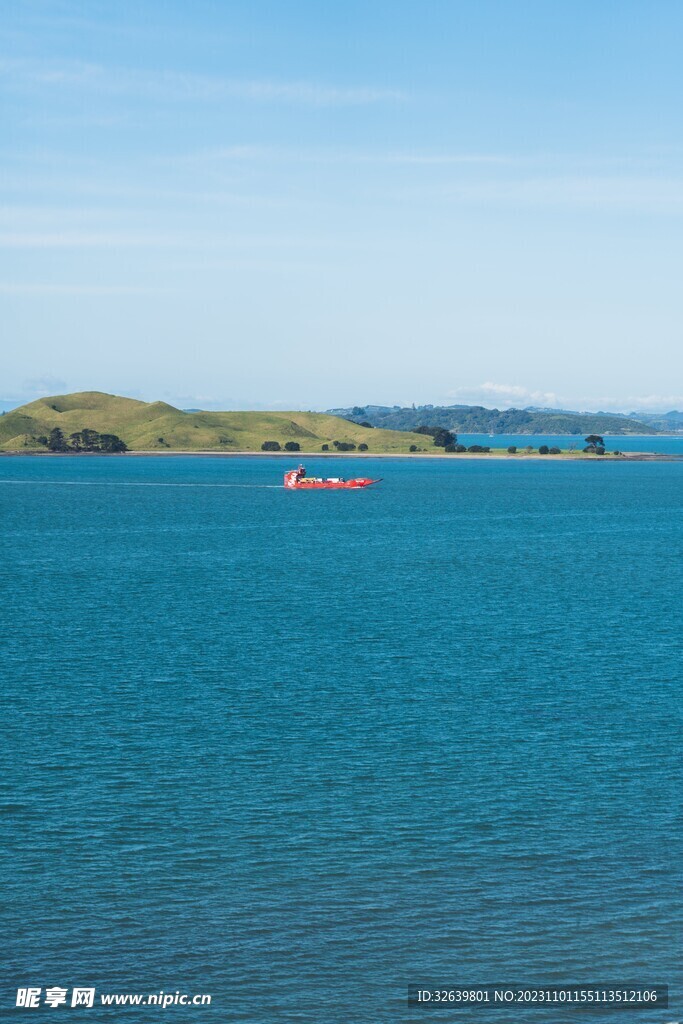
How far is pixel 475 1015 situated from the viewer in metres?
31.1

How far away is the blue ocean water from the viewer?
1310 inches

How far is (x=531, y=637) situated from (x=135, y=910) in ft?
168

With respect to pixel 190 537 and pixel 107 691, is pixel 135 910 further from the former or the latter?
pixel 190 537

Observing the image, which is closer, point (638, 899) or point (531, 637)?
point (638, 899)

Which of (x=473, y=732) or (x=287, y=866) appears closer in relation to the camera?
(x=287, y=866)

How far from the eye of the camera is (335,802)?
46062 millimetres

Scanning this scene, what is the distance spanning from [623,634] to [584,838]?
4341 centimetres

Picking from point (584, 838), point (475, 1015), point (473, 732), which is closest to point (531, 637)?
point (473, 732)

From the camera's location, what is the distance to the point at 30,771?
49.5 metres

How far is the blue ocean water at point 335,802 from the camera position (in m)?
33.3

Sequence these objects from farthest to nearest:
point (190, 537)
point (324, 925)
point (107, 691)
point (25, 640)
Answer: point (190, 537), point (25, 640), point (107, 691), point (324, 925)

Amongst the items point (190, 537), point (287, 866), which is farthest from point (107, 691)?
point (190, 537)

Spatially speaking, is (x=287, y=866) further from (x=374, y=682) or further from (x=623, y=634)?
(x=623, y=634)

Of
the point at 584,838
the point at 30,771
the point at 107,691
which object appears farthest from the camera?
the point at 107,691
